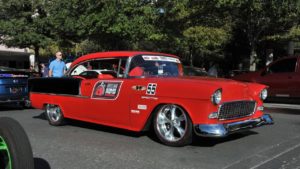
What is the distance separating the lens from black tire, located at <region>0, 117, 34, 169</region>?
334cm

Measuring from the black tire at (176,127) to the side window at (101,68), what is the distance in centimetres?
121

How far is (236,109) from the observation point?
6719 mm

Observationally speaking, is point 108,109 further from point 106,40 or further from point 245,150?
point 106,40

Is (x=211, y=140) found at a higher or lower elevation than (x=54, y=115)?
lower

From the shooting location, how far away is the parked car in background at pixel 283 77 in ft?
43.9

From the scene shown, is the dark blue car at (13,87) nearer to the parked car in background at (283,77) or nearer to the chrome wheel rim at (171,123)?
the chrome wheel rim at (171,123)

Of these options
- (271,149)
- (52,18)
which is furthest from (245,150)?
(52,18)

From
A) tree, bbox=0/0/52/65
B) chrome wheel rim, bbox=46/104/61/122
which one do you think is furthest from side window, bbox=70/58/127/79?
tree, bbox=0/0/52/65

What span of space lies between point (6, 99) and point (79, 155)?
6.69 meters

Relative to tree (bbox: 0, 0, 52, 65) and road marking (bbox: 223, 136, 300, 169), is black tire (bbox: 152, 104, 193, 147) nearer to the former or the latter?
road marking (bbox: 223, 136, 300, 169)

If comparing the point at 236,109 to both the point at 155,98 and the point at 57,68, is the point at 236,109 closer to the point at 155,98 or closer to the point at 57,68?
the point at 155,98

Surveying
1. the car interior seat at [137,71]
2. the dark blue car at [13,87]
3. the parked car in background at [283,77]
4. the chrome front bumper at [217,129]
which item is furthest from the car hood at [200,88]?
the parked car in background at [283,77]

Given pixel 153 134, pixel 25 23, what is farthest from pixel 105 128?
pixel 25 23

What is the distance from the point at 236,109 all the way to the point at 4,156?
4.09 metres
